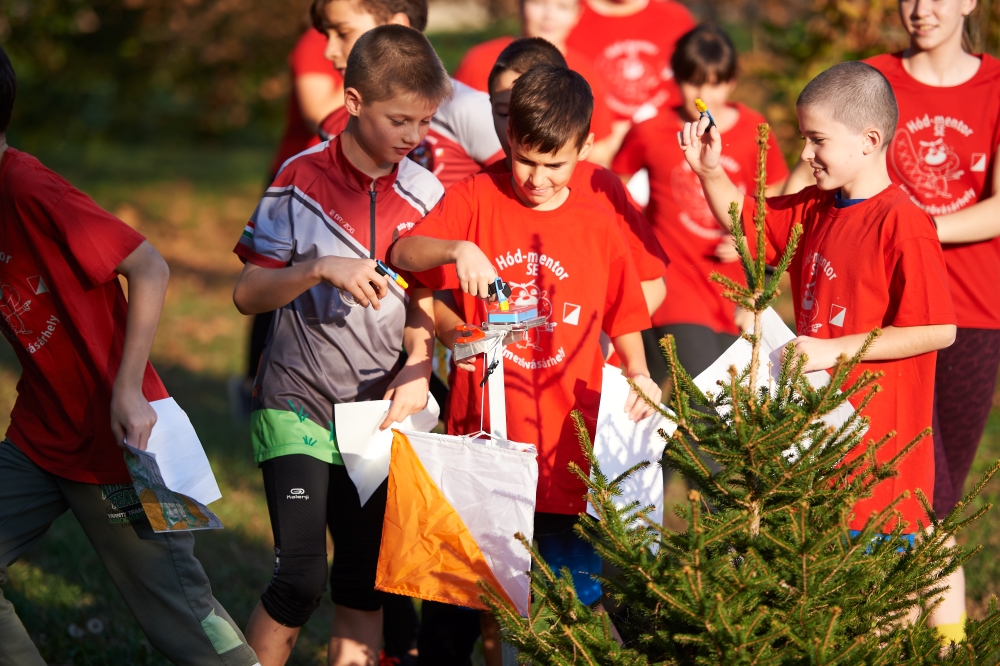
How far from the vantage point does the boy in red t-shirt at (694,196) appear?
4.55 meters

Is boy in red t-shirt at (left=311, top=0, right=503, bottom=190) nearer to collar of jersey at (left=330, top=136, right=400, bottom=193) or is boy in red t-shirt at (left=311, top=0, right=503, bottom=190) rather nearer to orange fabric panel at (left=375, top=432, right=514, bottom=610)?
collar of jersey at (left=330, top=136, right=400, bottom=193)

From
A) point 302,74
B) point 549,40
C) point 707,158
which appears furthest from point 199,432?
point 707,158

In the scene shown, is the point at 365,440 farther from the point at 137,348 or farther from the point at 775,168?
the point at 775,168

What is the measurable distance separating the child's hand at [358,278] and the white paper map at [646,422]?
718 mm

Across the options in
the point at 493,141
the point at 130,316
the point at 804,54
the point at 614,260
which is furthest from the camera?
the point at 804,54

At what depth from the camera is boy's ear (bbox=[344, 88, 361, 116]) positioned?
10.7ft

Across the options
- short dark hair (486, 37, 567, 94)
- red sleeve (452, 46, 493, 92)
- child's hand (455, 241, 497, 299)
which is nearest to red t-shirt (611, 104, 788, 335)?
red sleeve (452, 46, 493, 92)

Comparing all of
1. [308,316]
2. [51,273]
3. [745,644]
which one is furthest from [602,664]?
[51,273]

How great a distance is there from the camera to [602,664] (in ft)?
7.86

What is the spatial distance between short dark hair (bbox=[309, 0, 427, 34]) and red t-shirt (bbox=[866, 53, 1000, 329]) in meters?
1.74

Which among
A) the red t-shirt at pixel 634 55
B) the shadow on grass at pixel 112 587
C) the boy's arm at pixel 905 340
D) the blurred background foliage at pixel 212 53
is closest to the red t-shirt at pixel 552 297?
the boy's arm at pixel 905 340

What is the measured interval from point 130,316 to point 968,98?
2990 millimetres

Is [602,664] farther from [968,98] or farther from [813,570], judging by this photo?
[968,98]

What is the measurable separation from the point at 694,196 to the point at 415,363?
78.8 inches
